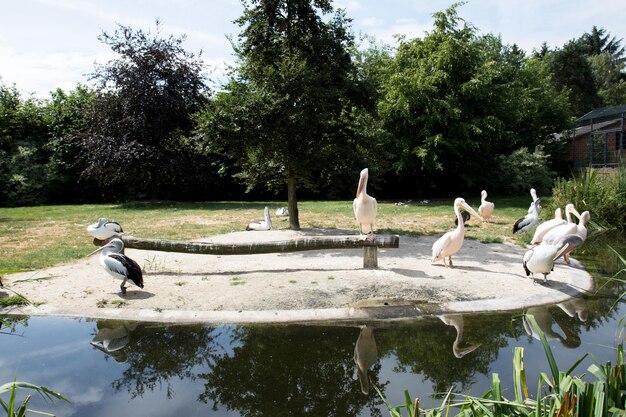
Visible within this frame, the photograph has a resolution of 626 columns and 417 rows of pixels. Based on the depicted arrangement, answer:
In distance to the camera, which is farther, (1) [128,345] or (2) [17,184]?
(2) [17,184]

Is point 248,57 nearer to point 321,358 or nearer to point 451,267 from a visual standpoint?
point 451,267

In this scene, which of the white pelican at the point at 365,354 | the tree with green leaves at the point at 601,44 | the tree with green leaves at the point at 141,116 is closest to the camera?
the white pelican at the point at 365,354

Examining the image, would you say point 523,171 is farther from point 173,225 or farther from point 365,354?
point 365,354

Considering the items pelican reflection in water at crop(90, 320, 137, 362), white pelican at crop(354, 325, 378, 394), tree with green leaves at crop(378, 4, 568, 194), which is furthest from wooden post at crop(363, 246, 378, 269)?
tree with green leaves at crop(378, 4, 568, 194)

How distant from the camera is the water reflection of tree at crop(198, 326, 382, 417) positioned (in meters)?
3.67

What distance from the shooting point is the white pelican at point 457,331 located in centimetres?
459

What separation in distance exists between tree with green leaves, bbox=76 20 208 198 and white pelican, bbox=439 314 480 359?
16.6 m

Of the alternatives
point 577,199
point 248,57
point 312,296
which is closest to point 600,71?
point 577,199

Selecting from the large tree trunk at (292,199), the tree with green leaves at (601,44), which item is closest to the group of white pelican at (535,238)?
the large tree trunk at (292,199)

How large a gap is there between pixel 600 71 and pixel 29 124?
4999 cm

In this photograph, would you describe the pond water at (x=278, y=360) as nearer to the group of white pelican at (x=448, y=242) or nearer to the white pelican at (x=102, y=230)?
the group of white pelican at (x=448, y=242)

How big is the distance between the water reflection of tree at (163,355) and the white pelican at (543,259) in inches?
176

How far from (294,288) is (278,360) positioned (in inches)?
82.3

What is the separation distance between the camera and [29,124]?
22.5 meters
